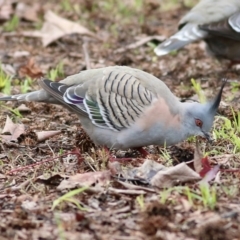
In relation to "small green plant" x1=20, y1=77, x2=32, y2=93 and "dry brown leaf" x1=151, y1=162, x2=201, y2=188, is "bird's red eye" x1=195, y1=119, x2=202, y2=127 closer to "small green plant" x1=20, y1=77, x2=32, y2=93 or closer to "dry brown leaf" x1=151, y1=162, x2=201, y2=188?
"dry brown leaf" x1=151, y1=162, x2=201, y2=188

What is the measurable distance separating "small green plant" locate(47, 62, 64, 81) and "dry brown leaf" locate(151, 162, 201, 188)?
3.30 m

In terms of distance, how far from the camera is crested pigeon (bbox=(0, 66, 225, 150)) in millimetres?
4949

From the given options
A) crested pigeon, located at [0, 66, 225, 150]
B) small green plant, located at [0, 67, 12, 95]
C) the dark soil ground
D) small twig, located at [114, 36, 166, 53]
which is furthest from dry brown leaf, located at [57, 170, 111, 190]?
small twig, located at [114, 36, 166, 53]

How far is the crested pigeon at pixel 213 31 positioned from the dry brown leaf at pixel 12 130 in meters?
2.20

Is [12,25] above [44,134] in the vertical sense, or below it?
above

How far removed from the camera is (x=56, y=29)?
9.12 meters

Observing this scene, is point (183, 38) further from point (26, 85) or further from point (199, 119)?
point (199, 119)

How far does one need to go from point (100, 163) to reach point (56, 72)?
9.35ft

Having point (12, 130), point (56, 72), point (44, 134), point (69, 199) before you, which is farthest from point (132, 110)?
point (56, 72)

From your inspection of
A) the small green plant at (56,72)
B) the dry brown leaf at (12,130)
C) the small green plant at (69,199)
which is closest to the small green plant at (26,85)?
the small green plant at (56,72)

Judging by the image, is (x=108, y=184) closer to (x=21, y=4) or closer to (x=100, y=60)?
(x=100, y=60)

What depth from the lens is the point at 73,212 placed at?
4.00m

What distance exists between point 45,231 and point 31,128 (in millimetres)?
2325

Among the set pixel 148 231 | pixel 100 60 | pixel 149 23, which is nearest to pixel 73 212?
pixel 148 231
